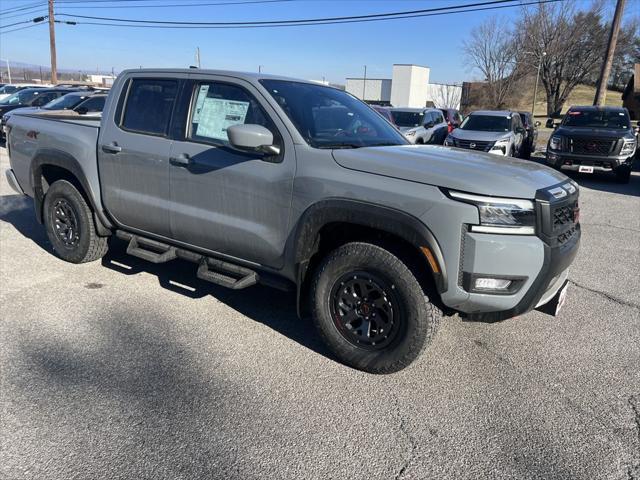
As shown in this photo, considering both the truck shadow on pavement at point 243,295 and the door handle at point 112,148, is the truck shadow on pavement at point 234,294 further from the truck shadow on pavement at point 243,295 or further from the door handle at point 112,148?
the door handle at point 112,148

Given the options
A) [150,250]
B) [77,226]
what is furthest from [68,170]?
[150,250]

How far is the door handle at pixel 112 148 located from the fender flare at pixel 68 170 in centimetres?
37

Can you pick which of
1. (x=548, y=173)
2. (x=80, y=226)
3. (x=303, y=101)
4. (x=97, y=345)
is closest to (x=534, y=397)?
(x=548, y=173)

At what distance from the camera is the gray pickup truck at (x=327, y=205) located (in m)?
2.95

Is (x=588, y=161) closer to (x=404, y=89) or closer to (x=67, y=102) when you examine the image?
(x=67, y=102)

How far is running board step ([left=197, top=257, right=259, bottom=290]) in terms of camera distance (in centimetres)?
376

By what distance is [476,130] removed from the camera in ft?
47.5

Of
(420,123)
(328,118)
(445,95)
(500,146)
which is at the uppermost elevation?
(445,95)

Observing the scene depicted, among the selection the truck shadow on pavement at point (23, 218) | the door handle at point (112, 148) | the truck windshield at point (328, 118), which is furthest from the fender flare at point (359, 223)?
the truck shadow on pavement at point (23, 218)

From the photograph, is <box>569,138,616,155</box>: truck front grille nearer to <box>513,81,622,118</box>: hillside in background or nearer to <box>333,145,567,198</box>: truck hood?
<box>333,145,567,198</box>: truck hood

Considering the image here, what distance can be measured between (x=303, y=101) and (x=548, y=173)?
182 centimetres

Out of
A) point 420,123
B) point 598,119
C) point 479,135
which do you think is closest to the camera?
point 598,119

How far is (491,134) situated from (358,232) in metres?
11.5

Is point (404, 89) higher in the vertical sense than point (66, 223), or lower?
higher
